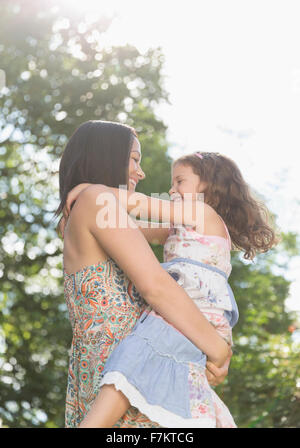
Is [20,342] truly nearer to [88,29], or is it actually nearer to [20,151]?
[20,151]

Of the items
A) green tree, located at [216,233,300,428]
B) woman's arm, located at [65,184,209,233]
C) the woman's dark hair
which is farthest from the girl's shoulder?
green tree, located at [216,233,300,428]

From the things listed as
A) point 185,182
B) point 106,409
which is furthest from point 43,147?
point 106,409

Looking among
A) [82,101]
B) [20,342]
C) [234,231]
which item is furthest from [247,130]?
[234,231]

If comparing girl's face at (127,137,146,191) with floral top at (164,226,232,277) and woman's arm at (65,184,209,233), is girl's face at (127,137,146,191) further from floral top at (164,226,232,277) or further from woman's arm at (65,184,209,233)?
floral top at (164,226,232,277)

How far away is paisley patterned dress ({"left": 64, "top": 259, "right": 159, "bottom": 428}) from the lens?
6.41 ft

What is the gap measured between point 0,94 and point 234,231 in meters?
10.6

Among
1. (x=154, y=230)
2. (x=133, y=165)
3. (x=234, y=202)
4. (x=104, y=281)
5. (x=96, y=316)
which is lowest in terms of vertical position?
(x=96, y=316)

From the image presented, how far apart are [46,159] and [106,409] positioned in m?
11.8

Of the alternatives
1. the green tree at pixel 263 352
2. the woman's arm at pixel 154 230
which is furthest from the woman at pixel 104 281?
the green tree at pixel 263 352

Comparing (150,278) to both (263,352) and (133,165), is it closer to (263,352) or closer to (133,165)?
(133,165)

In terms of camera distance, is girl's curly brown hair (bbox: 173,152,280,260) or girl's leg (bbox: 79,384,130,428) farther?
girl's curly brown hair (bbox: 173,152,280,260)

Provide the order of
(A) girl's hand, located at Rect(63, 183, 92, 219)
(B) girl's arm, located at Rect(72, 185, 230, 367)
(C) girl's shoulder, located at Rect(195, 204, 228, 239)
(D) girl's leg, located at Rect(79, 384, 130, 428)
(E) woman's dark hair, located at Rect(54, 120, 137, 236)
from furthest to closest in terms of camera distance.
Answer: (C) girl's shoulder, located at Rect(195, 204, 228, 239)
(E) woman's dark hair, located at Rect(54, 120, 137, 236)
(A) girl's hand, located at Rect(63, 183, 92, 219)
(B) girl's arm, located at Rect(72, 185, 230, 367)
(D) girl's leg, located at Rect(79, 384, 130, 428)

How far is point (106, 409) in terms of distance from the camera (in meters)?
1.74

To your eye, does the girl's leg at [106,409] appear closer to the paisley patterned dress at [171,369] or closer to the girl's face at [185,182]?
the paisley patterned dress at [171,369]
